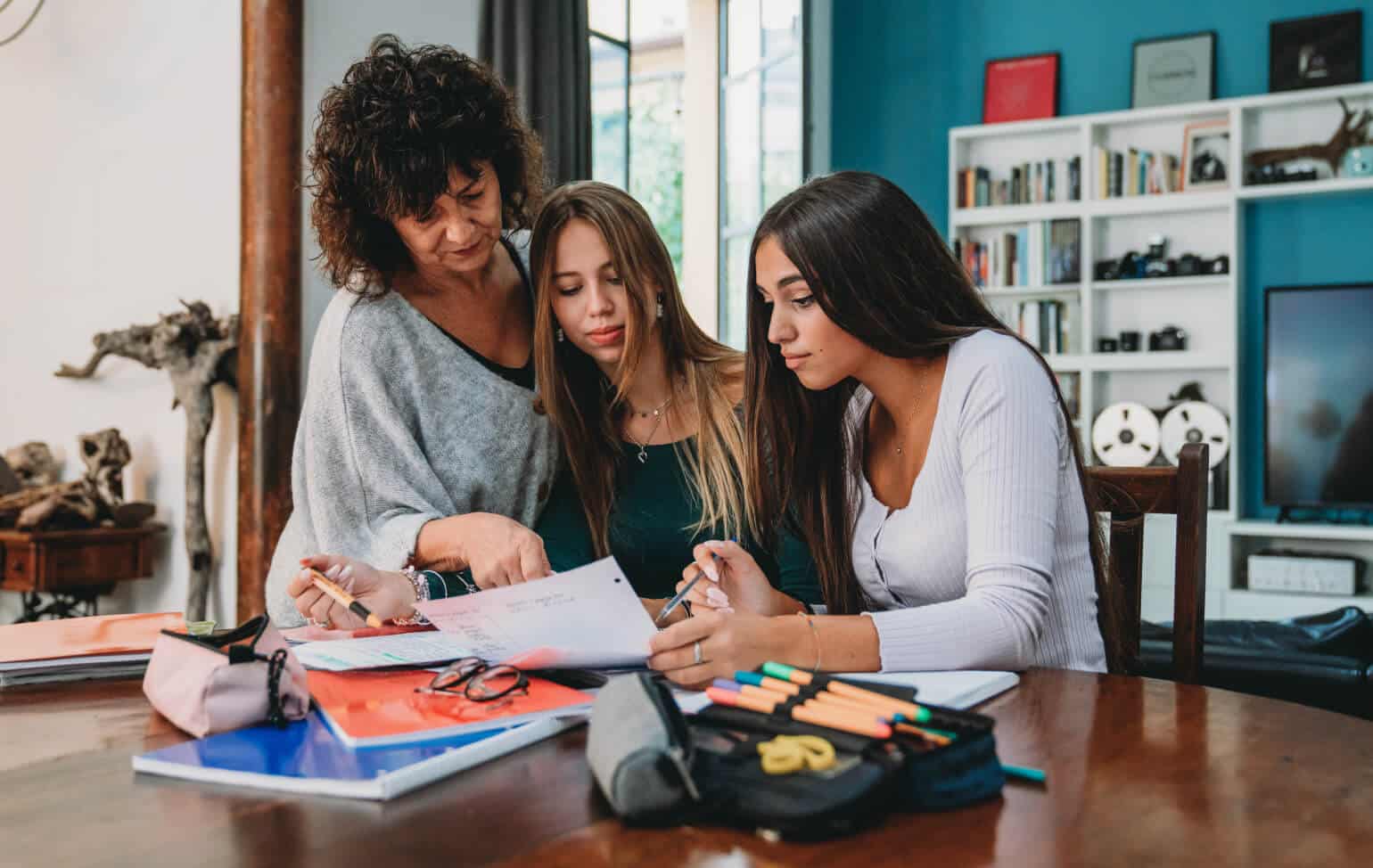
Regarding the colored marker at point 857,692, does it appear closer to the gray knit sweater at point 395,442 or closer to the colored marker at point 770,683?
the colored marker at point 770,683

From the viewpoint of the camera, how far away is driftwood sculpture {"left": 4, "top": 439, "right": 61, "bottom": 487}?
369 centimetres

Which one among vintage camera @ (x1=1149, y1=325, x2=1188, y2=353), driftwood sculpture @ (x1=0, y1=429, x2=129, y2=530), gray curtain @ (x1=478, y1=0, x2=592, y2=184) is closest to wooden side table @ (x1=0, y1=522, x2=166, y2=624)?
driftwood sculpture @ (x1=0, y1=429, x2=129, y2=530)

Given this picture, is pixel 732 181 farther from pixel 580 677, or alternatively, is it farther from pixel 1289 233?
pixel 580 677

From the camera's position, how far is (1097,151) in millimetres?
5664

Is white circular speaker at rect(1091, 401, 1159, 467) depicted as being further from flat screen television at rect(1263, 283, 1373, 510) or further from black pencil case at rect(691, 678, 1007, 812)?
black pencil case at rect(691, 678, 1007, 812)

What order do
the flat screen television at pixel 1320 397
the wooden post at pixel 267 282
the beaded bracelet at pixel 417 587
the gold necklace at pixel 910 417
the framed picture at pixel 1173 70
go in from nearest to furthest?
1. the beaded bracelet at pixel 417 587
2. the gold necklace at pixel 910 417
3. the wooden post at pixel 267 282
4. the flat screen television at pixel 1320 397
5. the framed picture at pixel 1173 70

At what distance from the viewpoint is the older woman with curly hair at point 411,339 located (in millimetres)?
1658

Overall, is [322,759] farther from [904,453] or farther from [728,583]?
[904,453]

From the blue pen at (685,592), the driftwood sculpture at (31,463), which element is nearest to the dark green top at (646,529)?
the blue pen at (685,592)

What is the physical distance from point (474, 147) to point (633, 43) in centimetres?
374

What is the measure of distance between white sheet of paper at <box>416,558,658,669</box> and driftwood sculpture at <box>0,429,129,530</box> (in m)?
2.68

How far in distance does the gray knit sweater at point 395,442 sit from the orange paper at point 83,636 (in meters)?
0.33

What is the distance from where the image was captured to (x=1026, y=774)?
0.79 m

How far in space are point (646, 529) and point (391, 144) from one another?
631 mm
